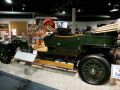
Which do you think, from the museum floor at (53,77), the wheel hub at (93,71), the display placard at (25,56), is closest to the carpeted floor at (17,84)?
the museum floor at (53,77)

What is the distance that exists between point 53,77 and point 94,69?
120cm

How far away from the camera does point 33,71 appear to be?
5172 millimetres

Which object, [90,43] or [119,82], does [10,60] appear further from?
[119,82]

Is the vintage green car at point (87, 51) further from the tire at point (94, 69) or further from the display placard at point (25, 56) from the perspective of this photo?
the display placard at point (25, 56)

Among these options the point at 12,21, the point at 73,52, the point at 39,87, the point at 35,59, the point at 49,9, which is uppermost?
the point at 49,9

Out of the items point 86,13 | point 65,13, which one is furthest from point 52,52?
point 86,13

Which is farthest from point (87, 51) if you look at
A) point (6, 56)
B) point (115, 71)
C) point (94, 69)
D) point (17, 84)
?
point (6, 56)

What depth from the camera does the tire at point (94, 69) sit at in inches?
150

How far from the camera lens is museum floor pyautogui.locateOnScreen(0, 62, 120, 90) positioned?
386 cm

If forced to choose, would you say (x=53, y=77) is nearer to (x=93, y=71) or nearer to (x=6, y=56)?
(x=93, y=71)

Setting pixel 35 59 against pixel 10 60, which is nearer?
pixel 35 59

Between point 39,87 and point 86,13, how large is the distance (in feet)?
53.8

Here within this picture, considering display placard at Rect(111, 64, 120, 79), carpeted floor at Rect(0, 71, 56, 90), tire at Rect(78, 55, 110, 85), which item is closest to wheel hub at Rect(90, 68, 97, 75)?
tire at Rect(78, 55, 110, 85)

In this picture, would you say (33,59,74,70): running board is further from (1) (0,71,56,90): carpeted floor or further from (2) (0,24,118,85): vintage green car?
(1) (0,71,56,90): carpeted floor
